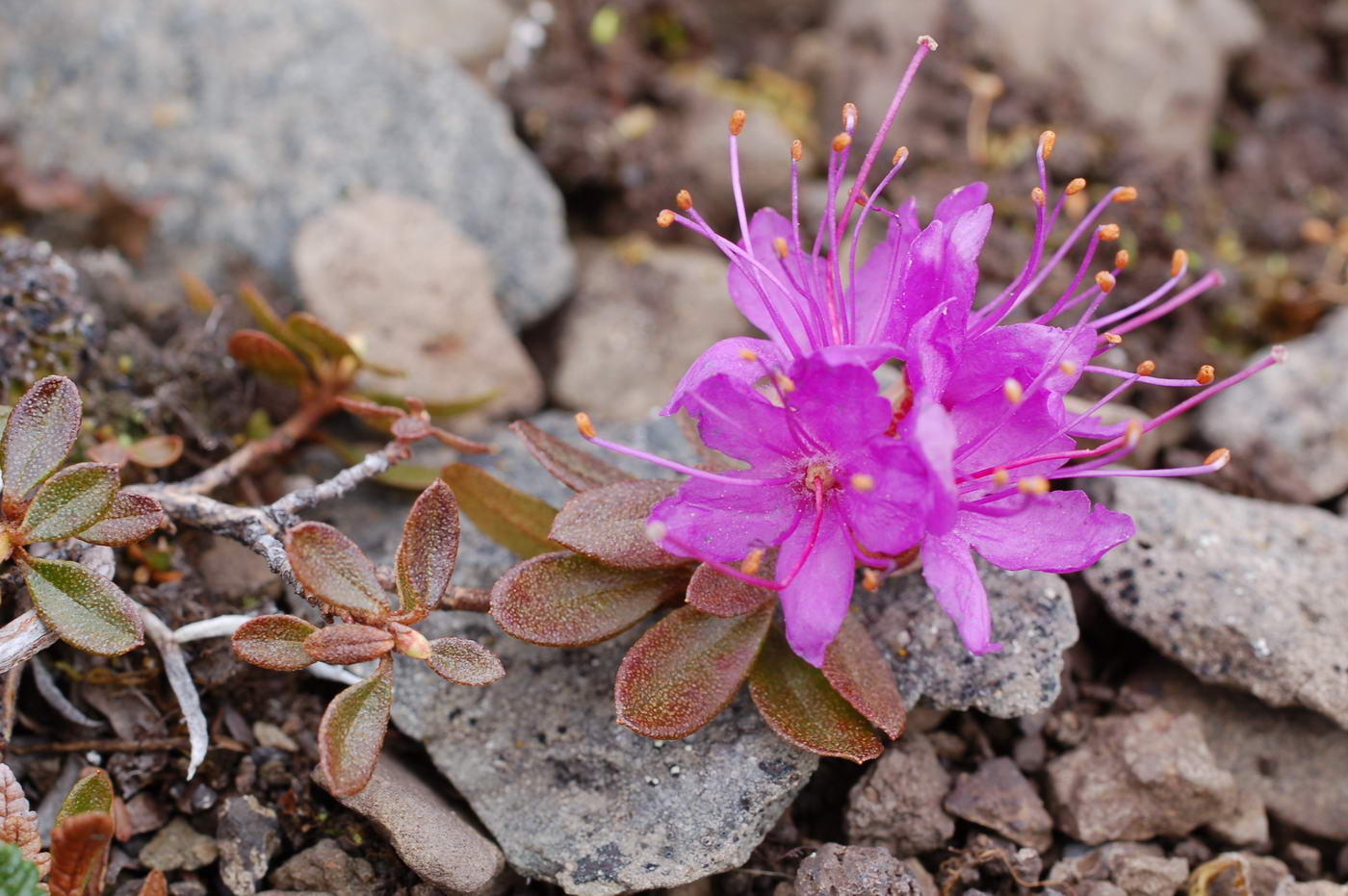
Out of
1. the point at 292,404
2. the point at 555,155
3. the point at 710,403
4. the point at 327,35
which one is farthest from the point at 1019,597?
the point at 327,35

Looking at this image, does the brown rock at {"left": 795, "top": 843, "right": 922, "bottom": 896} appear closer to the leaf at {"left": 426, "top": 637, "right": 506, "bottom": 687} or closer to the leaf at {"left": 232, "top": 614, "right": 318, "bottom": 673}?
the leaf at {"left": 426, "top": 637, "right": 506, "bottom": 687}

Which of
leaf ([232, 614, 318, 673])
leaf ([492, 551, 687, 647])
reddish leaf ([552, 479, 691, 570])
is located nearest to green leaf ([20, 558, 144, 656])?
leaf ([232, 614, 318, 673])

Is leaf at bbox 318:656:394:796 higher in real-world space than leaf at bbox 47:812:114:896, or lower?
higher

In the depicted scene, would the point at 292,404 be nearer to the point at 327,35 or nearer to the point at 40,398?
the point at 40,398

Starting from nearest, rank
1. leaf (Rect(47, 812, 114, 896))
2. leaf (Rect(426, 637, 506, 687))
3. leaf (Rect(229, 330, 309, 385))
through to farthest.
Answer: leaf (Rect(47, 812, 114, 896)) → leaf (Rect(426, 637, 506, 687)) → leaf (Rect(229, 330, 309, 385))

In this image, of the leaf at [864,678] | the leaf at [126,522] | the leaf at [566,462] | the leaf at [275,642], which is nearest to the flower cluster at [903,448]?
the leaf at [864,678]

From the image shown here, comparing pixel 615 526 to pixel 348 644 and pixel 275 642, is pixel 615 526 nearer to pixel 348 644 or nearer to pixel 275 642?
pixel 348 644
